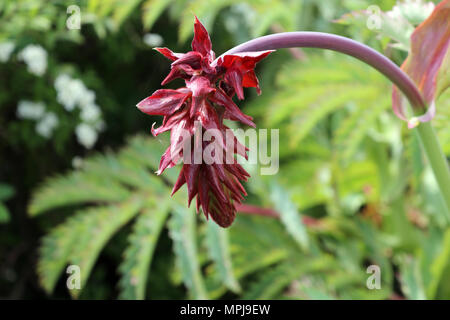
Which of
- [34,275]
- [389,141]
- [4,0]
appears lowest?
[34,275]

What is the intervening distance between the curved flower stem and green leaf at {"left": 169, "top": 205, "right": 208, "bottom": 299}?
677 millimetres

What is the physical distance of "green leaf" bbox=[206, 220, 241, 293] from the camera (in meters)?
1.26

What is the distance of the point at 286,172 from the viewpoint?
6.25 ft

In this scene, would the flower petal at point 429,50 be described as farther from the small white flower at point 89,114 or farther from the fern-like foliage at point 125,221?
the small white flower at point 89,114

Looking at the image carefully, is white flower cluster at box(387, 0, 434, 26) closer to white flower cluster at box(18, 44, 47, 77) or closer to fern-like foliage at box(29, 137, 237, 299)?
fern-like foliage at box(29, 137, 237, 299)

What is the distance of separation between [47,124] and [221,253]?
29.5 inches

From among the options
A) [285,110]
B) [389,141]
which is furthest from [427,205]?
[285,110]

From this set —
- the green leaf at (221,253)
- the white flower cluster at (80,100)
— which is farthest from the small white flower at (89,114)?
the green leaf at (221,253)

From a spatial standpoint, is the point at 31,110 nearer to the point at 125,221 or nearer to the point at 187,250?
the point at 125,221

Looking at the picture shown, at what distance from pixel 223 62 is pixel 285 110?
969 millimetres

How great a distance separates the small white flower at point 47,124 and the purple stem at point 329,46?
1.18 meters

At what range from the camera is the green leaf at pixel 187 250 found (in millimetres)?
1254

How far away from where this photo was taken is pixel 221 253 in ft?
4.25
